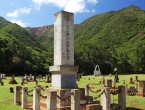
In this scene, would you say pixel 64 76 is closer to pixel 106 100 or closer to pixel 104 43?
pixel 106 100

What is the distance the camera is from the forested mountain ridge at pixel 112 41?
75812mm

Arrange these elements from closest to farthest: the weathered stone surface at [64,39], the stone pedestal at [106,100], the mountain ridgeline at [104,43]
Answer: the stone pedestal at [106,100]
the weathered stone surface at [64,39]
the mountain ridgeline at [104,43]

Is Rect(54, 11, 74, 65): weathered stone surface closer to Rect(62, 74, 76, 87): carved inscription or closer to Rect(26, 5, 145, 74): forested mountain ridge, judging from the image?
Rect(62, 74, 76, 87): carved inscription

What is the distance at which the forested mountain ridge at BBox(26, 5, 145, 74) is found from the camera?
75.8 metres

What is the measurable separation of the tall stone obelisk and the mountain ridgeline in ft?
176

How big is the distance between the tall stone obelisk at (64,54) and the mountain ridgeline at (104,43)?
53.6 m

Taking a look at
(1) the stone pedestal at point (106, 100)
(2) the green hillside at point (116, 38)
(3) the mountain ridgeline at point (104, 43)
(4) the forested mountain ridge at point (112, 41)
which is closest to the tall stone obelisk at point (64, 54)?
(1) the stone pedestal at point (106, 100)

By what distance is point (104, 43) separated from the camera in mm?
122688

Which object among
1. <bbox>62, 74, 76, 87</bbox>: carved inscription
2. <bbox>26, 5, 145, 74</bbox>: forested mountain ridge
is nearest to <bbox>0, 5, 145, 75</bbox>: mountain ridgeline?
<bbox>26, 5, 145, 74</bbox>: forested mountain ridge

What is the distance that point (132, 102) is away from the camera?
15898mm

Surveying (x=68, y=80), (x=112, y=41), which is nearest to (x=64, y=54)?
(x=68, y=80)

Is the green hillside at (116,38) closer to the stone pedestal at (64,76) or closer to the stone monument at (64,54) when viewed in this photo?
the stone monument at (64,54)

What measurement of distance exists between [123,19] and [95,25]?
1941 centimetres

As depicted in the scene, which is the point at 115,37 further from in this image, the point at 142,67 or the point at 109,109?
the point at 109,109
